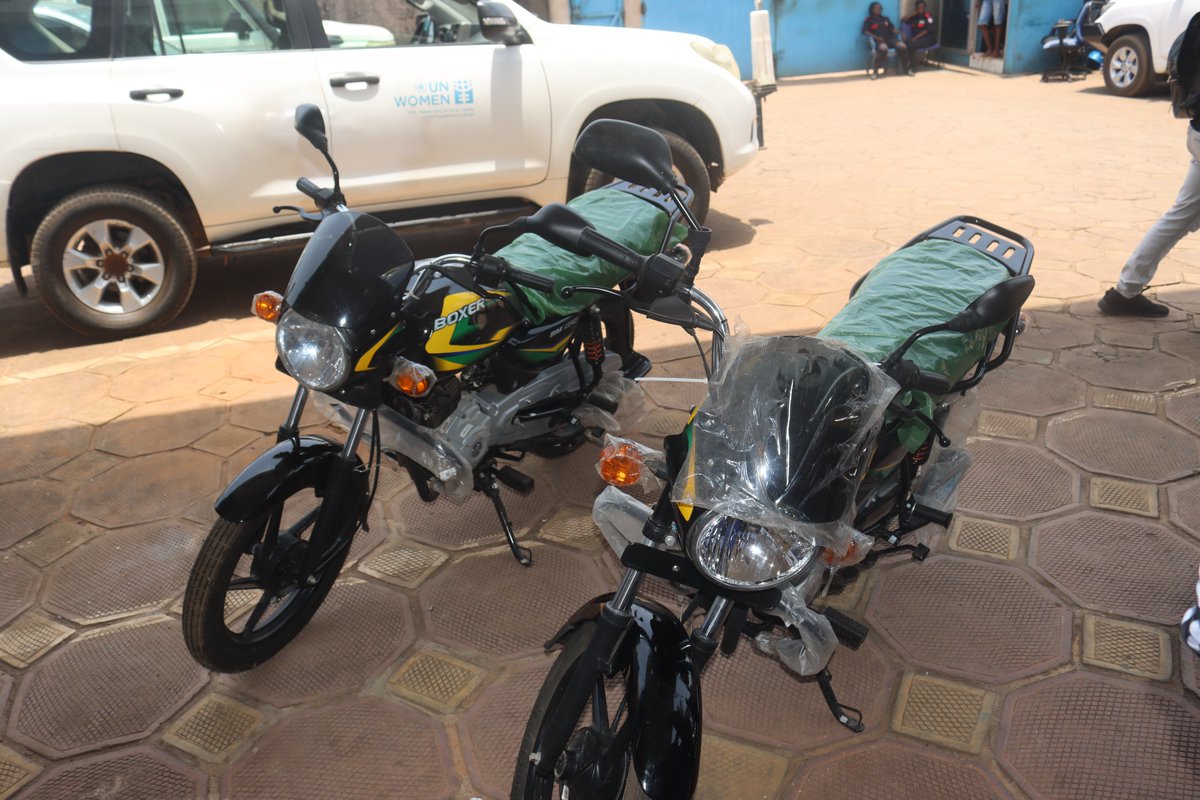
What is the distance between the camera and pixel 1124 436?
346 cm

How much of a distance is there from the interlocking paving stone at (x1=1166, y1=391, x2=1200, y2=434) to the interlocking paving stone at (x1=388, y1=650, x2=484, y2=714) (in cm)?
296

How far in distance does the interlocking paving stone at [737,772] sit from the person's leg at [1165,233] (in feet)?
11.3

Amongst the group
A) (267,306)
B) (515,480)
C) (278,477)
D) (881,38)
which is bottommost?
(515,480)

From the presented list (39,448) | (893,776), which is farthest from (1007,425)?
(39,448)

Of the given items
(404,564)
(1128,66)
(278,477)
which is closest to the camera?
(278,477)

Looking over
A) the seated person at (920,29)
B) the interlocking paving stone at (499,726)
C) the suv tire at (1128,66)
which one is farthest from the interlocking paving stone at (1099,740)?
the seated person at (920,29)

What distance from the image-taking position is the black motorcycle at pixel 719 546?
156 cm

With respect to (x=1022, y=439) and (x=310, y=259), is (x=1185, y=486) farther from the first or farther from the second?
(x=310, y=259)

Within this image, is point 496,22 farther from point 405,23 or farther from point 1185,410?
point 1185,410

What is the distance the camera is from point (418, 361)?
2479mm

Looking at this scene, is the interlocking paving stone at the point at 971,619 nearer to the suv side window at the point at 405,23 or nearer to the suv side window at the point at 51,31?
the suv side window at the point at 405,23

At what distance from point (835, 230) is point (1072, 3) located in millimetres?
9850

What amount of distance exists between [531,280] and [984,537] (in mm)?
1873

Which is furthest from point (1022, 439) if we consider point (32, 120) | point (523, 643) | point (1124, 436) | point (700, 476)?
point (32, 120)
